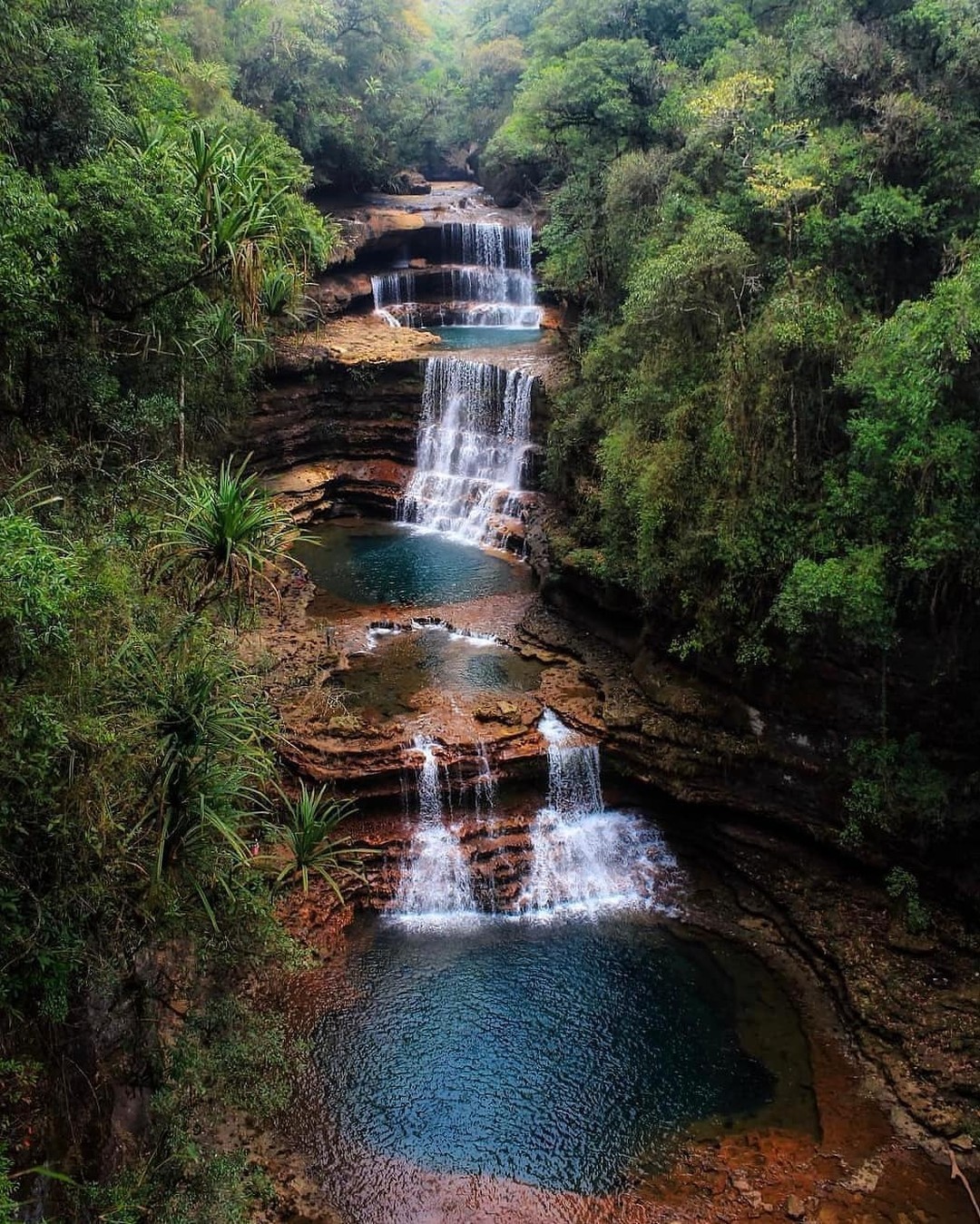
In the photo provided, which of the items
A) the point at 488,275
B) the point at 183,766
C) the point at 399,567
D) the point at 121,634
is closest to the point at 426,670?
the point at 399,567

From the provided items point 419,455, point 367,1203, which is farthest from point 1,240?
point 419,455

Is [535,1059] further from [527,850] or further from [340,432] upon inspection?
[340,432]

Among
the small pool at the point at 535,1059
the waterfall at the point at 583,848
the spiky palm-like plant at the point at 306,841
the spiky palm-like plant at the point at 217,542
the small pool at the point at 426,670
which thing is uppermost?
the spiky palm-like plant at the point at 217,542

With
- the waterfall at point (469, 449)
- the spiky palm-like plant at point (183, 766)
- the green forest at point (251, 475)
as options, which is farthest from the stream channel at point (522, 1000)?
the waterfall at point (469, 449)

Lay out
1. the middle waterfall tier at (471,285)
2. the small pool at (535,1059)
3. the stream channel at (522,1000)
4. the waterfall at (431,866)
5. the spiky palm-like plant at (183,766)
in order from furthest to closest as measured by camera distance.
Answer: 1. the middle waterfall tier at (471,285)
2. the waterfall at (431,866)
3. the small pool at (535,1059)
4. the stream channel at (522,1000)
5. the spiky palm-like plant at (183,766)

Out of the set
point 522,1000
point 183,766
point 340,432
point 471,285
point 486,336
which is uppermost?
point 471,285

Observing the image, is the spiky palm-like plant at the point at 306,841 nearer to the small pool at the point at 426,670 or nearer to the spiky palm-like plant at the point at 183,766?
the spiky palm-like plant at the point at 183,766
